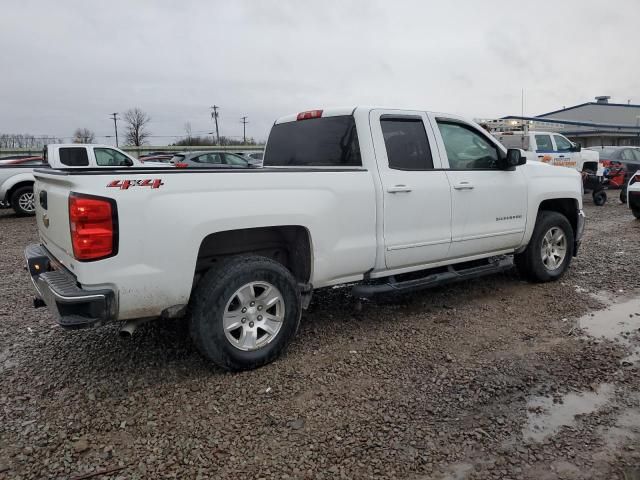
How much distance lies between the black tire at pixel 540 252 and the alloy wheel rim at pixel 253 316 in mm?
3308

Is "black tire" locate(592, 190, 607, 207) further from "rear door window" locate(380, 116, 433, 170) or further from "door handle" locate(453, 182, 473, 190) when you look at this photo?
"rear door window" locate(380, 116, 433, 170)

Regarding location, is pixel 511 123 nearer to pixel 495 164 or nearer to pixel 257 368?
pixel 495 164

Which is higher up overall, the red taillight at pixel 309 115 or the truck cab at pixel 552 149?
the truck cab at pixel 552 149

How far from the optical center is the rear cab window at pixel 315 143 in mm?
4305

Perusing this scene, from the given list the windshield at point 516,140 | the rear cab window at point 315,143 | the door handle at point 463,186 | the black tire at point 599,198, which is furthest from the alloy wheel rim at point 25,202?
the black tire at point 599,198

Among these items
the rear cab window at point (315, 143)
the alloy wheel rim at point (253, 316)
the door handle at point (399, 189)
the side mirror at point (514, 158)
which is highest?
the rear cab window at point (315, 143)

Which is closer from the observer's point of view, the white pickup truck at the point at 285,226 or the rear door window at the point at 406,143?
the white pickup truck at the point at 285,226

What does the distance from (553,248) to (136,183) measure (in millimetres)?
4796

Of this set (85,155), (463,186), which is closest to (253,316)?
(463,186)

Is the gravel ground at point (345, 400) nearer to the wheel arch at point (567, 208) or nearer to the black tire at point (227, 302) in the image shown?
the black tire at point (227, 302)

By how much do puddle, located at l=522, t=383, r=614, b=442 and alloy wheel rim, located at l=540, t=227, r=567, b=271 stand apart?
2547 millimetres

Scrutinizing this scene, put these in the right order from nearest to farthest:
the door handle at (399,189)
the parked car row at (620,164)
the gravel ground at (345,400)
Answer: the gravel ground at (345,400)
the door handle at (399,189)
the parked car row at (620,164)

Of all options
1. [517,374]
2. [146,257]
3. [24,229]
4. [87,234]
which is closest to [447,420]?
[517,374]

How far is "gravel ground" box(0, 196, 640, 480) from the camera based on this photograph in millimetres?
2625
